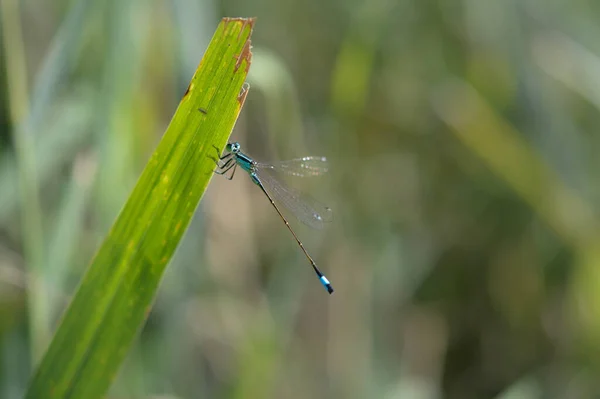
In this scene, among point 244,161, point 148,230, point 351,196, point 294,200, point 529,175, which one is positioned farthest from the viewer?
point 351,196

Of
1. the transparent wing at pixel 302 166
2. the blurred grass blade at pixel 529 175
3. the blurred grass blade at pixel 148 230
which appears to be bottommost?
the blurred grass blade at pixel 148 230

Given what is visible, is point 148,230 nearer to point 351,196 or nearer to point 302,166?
point 302,166

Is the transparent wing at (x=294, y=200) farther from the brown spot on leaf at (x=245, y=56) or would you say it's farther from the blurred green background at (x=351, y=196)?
the brown spot on leaf at (x=245, y=56)

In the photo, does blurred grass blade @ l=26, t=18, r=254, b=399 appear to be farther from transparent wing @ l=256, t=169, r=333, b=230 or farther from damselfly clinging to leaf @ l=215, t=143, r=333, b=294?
transparent wing @ l=256, t=169, r=333, b=230

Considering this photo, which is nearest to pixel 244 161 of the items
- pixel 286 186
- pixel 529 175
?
pixel 286 186

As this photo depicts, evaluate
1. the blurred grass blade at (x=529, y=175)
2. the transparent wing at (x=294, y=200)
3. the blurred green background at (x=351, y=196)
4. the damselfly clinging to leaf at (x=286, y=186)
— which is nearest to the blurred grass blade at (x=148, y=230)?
the blurred green background at (x=351, y=196)

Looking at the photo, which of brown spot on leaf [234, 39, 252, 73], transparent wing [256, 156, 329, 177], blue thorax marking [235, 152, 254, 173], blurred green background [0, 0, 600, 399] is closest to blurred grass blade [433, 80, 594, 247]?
blurred green background [0, 0, 600, 399]

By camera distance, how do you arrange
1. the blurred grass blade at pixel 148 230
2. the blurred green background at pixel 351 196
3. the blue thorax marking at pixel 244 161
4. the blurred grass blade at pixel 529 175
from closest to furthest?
the blurred grass blade at pixel 148 230
the blurred green background at pixel 351 196
the blue thorax marking at pixel 244 161
the blurred grass blade at pixel 529 175
